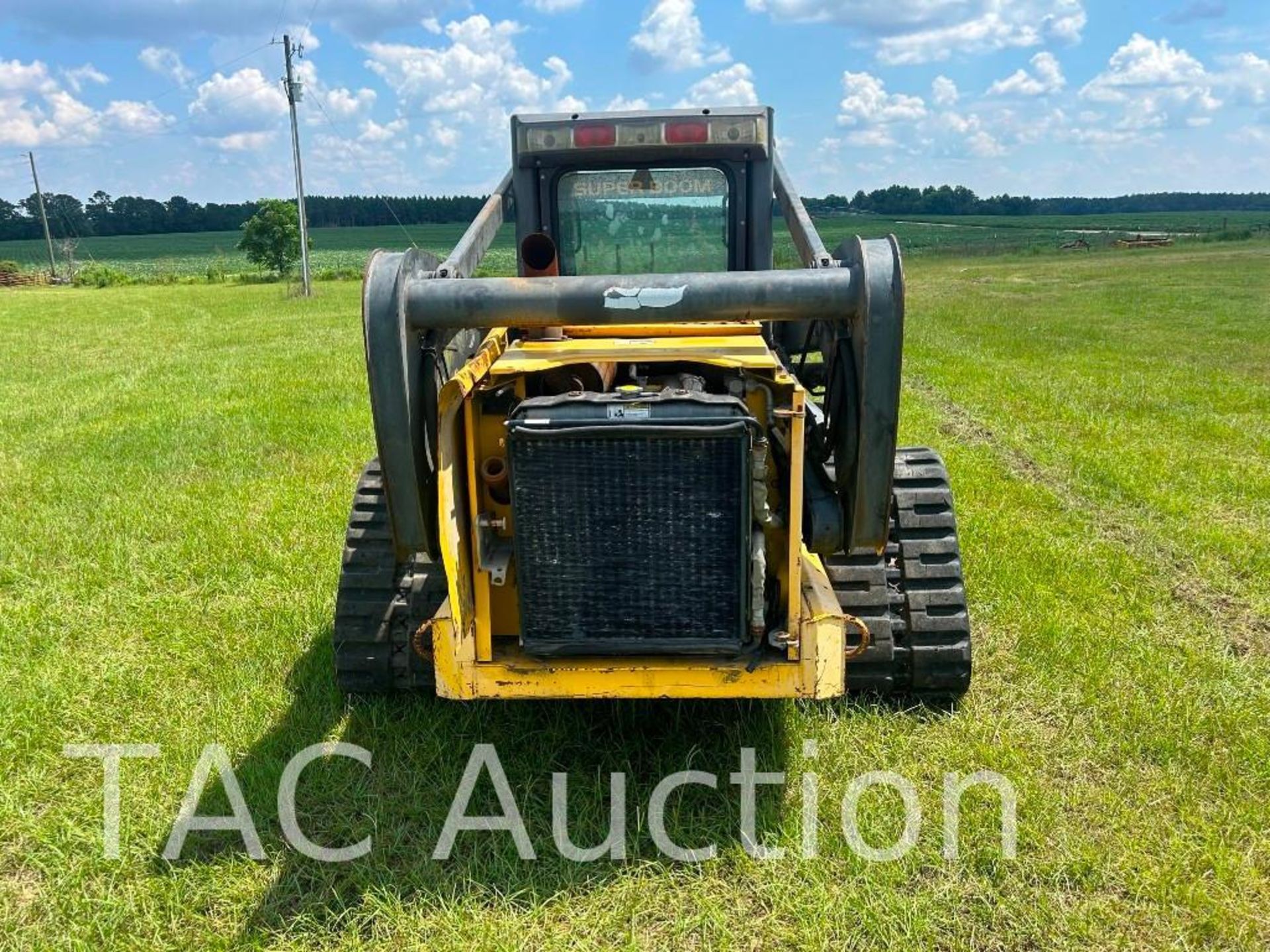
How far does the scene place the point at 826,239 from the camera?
37500mm

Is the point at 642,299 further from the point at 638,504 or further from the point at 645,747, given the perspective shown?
the point at 645,747

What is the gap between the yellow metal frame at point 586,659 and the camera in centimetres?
299

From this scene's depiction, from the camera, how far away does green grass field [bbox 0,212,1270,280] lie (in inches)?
1842

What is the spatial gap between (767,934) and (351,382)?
1012 centimetres

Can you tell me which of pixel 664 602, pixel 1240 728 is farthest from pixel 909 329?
pixel 664 602

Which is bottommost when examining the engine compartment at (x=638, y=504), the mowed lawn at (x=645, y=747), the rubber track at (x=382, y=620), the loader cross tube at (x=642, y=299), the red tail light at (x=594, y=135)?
the mowed lawn at (x=645, y=747)

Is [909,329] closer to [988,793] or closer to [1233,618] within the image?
[1233,618]

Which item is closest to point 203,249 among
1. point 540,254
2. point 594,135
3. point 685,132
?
point 594,135

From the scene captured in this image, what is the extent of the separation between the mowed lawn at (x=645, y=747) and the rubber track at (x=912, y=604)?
0.15 metres

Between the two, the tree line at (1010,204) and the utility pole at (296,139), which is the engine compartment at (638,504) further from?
the tree line at (1010,204)

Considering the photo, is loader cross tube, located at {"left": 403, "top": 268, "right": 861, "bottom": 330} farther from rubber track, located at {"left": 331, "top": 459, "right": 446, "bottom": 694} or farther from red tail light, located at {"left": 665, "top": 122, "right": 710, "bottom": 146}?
red tail light, located at {"left": 665, "top": 122, "right": 710, "bottom": 146}

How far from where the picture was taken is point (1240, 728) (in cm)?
371

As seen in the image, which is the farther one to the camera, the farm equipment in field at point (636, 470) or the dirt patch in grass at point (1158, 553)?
the dirt patch in grass at point (1158, 553)

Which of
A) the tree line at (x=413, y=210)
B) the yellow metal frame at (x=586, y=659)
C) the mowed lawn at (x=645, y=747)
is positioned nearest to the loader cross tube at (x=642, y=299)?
the yellow metal frame at (x=586, y=659)
